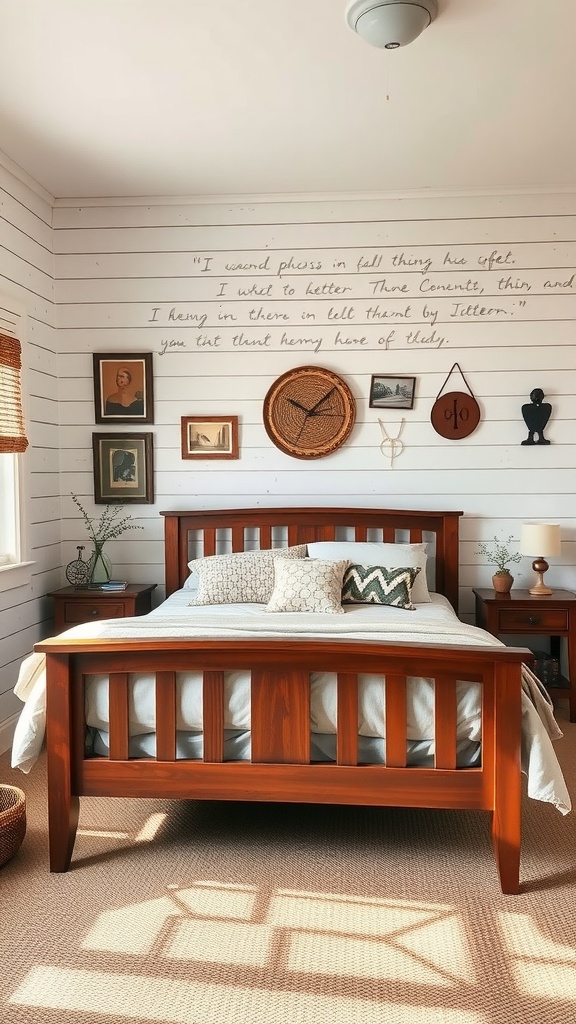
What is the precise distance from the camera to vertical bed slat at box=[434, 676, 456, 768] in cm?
236

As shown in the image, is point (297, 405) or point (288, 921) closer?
point (288, 921)

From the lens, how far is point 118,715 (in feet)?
8.12

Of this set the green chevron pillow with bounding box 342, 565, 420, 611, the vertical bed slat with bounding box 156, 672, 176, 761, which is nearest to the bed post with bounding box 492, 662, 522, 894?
the vertical bed slat with bounding box 156, 672, 176, 761

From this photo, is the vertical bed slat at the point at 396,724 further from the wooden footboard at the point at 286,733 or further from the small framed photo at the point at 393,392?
the small framed photo at the point at 393,392

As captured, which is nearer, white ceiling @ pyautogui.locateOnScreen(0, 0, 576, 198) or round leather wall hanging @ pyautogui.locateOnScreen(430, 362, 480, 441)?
white ceiling @ pyautogui.locateOnScreen(0, 0, 576, 198)

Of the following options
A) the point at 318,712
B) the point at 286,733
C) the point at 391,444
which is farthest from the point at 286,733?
the point at 391,444

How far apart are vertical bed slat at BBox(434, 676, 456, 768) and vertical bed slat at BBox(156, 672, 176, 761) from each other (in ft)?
2.67

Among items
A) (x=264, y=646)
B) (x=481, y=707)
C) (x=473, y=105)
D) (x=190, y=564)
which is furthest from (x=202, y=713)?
(x=473, y=105)

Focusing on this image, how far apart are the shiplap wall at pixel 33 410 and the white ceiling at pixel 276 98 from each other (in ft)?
0.80

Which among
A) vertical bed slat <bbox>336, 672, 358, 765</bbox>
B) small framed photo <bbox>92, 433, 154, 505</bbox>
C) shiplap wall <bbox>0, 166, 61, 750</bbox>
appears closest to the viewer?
vertical bed slat <bbox>336, 672, 358, 765</bbox>

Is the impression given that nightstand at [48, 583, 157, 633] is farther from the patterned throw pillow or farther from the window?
the patterned throw pillow

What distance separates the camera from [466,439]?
170 inches

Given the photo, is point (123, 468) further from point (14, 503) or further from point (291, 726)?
point (291, 726)

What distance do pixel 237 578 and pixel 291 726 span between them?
4.63ft
